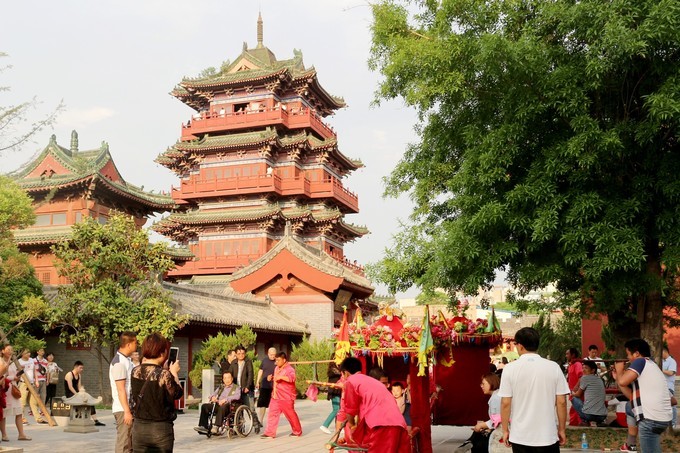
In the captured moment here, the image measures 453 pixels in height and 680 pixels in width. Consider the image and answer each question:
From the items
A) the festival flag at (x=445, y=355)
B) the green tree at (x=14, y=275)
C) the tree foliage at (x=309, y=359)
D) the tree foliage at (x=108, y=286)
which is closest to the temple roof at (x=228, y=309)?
the green tree at (x=14, y=275)

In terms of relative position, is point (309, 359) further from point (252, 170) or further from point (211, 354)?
point (252, 170)

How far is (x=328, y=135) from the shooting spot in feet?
142

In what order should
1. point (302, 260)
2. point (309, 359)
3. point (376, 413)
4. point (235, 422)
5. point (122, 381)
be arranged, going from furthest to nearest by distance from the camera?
point (302, 260)
point (309, 359)
point (235, 422)
point (122, 381)
point (376, 413)

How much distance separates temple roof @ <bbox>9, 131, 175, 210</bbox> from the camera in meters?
30.1

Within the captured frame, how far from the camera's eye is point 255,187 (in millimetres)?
38938

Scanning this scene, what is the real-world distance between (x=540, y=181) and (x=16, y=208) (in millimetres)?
16724

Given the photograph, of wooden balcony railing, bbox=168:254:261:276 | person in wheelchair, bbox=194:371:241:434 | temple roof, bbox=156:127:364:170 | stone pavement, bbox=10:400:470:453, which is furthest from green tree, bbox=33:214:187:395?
temple roof, bbox=156:127:364:170

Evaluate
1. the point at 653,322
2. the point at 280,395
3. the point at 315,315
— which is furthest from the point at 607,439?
the point at 315,315

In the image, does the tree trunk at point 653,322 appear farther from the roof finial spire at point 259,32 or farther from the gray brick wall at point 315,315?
the roof finial spire at point 259,32

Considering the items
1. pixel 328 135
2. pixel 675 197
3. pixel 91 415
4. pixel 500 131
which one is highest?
pixel 328 135

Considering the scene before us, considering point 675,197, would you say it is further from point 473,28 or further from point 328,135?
point 328,135

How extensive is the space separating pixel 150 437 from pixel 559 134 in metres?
7.55

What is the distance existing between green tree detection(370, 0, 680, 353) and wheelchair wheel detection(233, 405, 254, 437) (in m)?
4.37

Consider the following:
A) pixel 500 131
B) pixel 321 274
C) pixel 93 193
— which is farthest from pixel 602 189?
pixel 93 193
